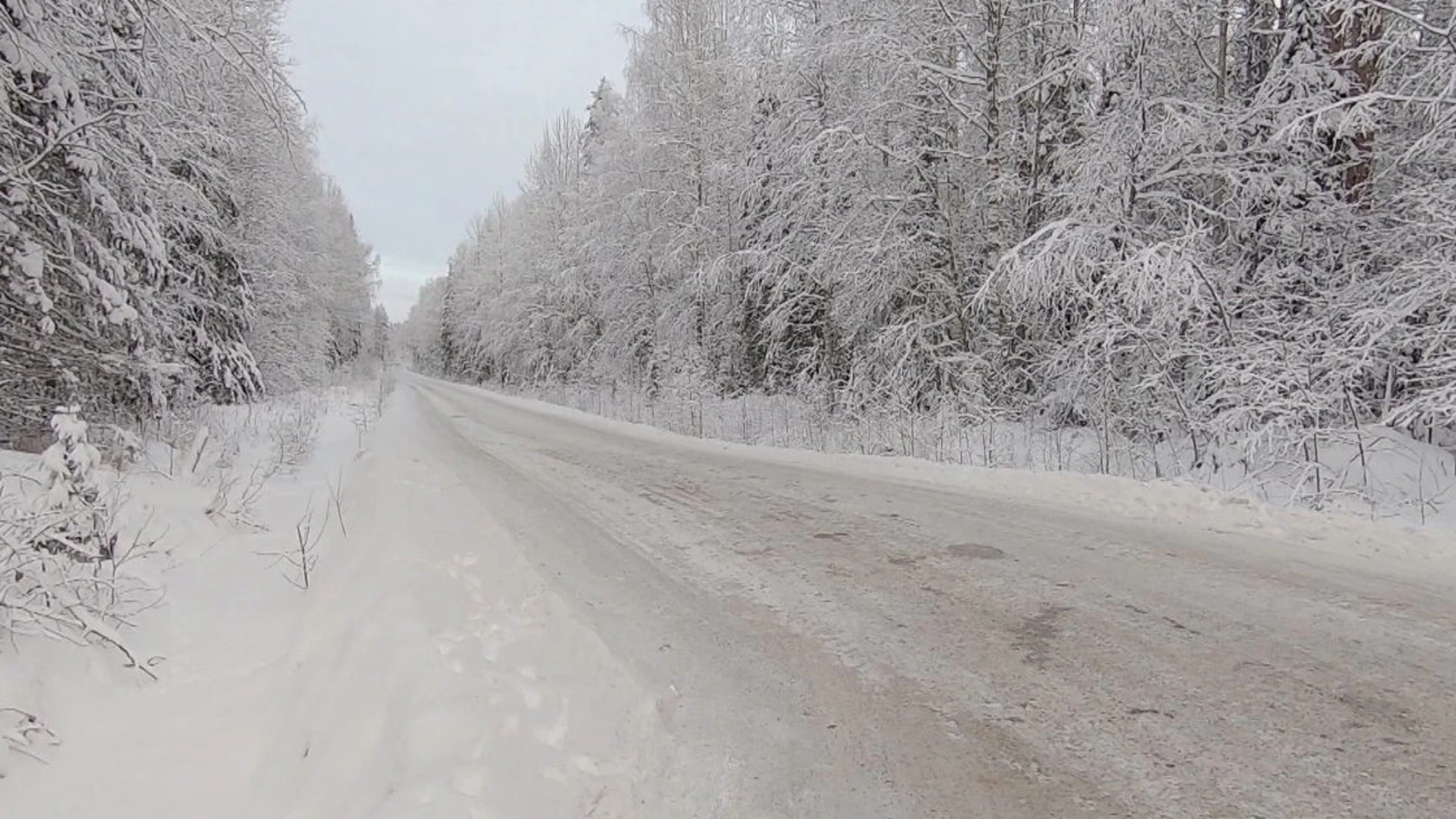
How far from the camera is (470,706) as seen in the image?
2838mm

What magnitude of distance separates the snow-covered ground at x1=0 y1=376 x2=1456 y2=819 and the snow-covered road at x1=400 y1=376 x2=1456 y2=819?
0.05ft

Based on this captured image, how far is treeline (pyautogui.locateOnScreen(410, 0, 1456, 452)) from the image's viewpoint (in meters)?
7.07

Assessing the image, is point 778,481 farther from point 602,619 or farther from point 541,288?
point 541,288

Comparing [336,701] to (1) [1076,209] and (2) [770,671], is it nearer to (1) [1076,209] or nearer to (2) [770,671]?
(2) [770,671]

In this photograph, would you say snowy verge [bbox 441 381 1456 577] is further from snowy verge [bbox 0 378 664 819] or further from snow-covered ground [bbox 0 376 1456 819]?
snowy verge [bbox 0 378 664 819]

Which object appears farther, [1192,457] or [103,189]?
[1192,457]

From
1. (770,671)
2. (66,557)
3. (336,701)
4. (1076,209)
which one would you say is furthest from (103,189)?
(1076,209)

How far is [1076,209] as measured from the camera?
922cm

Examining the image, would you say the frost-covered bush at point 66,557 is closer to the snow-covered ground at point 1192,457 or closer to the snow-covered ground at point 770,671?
the snow-covered ground at point 770,671

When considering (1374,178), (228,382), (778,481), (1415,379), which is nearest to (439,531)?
(778,481)

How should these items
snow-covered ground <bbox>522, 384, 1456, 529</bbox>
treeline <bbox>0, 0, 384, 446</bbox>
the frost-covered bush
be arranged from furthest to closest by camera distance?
snow-covered ground <bbox>522, 384, 1456, 529</bbox> → treeline <bbox>0, 0, 384, 446</bbox> → the frost-covered bush

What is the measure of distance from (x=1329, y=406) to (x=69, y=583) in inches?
365

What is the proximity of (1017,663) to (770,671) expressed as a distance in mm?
1087

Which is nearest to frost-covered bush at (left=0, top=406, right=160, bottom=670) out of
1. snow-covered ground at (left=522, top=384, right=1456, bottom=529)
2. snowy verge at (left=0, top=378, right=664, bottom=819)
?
snowy verge at (left=0, top=378, right=664, bottom=819)
